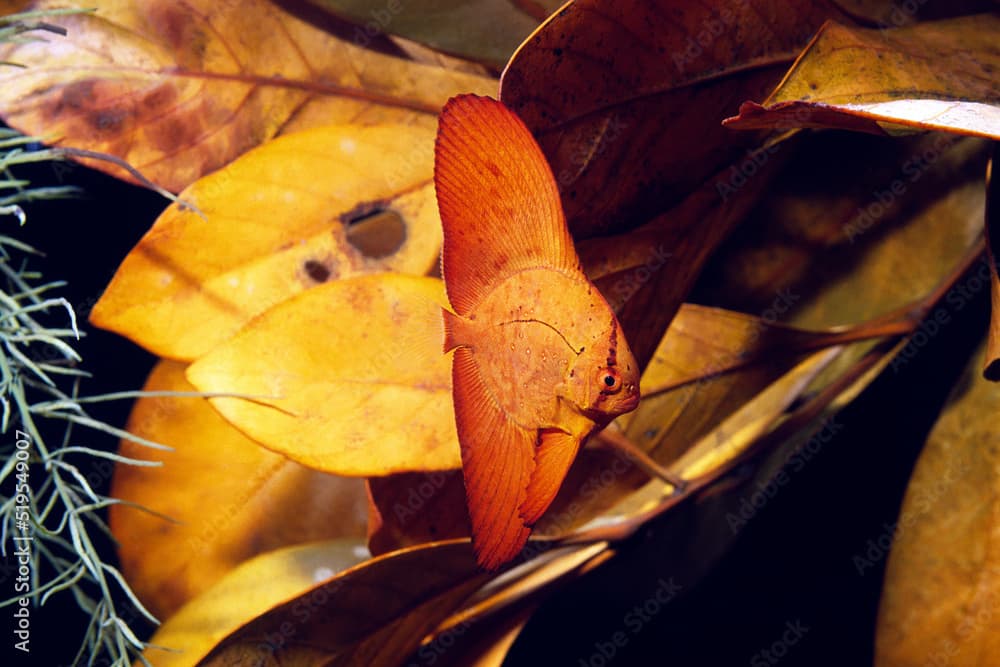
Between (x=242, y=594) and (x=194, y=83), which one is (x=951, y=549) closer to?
(x=242, y=594)

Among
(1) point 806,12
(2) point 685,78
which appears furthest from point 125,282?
(1) point 806,12

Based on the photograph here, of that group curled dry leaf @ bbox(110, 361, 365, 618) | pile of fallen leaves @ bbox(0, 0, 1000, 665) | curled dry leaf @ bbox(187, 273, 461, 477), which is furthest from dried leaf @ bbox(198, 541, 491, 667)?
curled dry leaf @ bbox(110, 361, 365, 618)

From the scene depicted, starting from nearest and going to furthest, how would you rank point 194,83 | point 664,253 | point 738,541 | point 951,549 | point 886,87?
point 886,87
point 664,253
point 951,549
point 194,83
point 738,541

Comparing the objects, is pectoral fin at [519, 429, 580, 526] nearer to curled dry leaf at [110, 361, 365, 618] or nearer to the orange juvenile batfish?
the orange juvenile batfish

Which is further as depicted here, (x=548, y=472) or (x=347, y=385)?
(x=347, y=385)

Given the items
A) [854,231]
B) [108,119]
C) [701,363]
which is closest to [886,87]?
[701,363]

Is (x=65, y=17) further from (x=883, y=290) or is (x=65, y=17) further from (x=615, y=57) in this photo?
(x=883, y=290)
